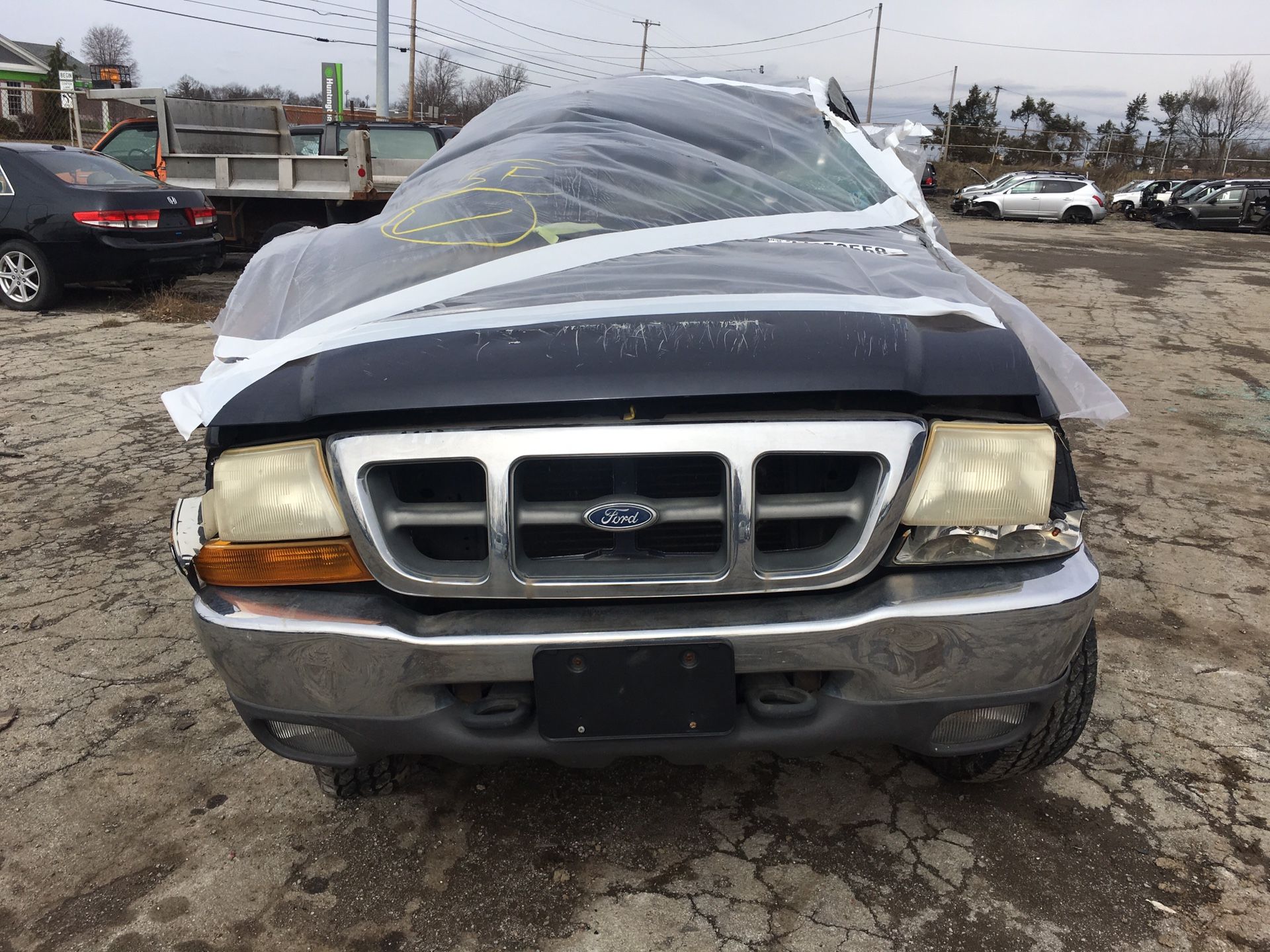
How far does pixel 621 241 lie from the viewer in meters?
2.23

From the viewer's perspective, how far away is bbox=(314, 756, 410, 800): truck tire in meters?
2.11

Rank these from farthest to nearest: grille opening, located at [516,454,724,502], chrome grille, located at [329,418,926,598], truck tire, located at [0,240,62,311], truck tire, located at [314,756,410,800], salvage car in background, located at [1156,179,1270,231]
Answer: salvage car in background, located at [1156,179,1270,231], truck tire, located at [0,240,62,311], truck tire, located at [314,756,410,800], grille opening, located at [516,454,724,502], chrome grille, located at [329,418,926,598]

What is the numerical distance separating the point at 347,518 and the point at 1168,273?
1407 cm

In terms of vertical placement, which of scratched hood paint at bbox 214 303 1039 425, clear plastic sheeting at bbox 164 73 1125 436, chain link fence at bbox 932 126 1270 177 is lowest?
scratched hood paint at bbox 214 303 1039 425

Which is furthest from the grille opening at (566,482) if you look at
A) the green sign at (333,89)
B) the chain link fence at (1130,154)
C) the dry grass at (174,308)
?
the chain link fence at (1130,154)

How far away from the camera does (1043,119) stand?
5006cm

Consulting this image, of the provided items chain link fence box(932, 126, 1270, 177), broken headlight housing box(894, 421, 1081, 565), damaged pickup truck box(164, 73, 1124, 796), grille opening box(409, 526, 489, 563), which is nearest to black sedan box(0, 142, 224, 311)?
damaged pickup truck box(164, 73, 1124, 796)

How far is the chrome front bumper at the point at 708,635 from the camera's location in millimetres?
1604

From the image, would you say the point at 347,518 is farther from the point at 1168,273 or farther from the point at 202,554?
the point at 1168,273

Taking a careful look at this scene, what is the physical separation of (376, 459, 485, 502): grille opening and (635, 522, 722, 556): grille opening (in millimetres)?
322

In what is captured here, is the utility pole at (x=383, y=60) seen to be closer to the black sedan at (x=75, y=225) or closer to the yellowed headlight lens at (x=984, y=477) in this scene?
the black sedan at (x=75, y=225)

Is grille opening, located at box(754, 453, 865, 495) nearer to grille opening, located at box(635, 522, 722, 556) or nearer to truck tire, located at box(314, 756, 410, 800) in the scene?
grille opening, located at box(635, 522, 722, 556)

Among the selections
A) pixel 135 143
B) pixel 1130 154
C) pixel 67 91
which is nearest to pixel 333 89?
pixel 67 91

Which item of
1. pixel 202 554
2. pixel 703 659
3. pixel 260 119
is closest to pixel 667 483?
pixel 703 659
